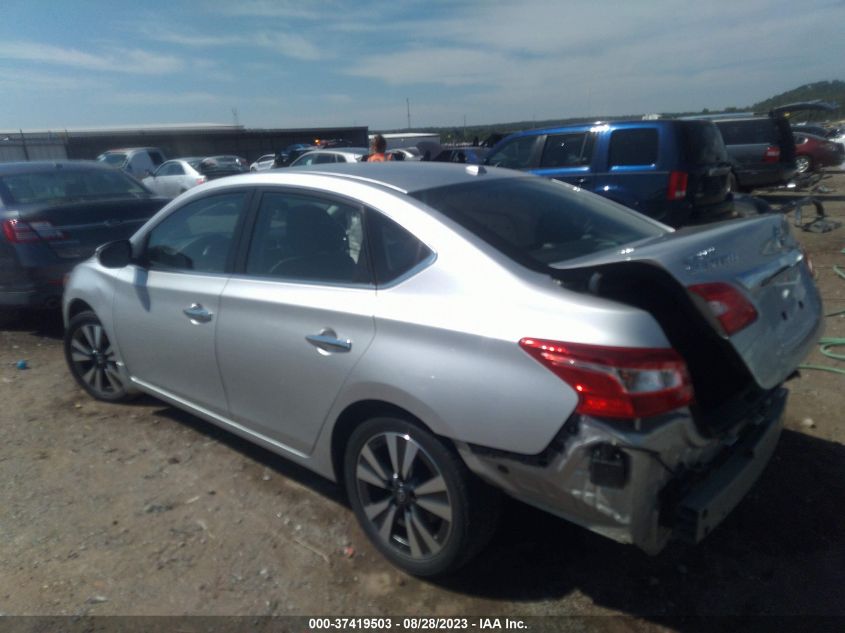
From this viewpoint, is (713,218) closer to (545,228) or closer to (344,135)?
(545,228)

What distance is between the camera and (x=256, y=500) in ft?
11.4

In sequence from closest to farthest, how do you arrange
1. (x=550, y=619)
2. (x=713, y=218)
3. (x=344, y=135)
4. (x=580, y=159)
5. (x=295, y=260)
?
(x=550, y=619) < (x=295, y=260) < (x=713, y=218) < (x=580, y=159) < (x=344, y=135)

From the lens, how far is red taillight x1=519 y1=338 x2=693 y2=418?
2.10 metres

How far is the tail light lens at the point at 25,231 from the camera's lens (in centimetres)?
595

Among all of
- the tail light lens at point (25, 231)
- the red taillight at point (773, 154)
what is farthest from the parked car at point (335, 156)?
the tail light lens at point (25, 231)

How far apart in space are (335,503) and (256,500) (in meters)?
0.42

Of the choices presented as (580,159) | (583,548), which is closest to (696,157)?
(580,159)

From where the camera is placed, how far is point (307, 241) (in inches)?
127

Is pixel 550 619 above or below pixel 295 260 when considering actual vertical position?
below

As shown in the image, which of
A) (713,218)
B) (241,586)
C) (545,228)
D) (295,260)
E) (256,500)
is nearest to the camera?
(241,586)

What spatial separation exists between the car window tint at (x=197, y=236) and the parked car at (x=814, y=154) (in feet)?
61.8

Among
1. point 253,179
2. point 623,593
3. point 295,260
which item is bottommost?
point 623,593

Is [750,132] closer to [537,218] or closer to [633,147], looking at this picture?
[633,147]

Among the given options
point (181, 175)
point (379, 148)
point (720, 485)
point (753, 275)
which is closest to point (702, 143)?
point (379, 148)
